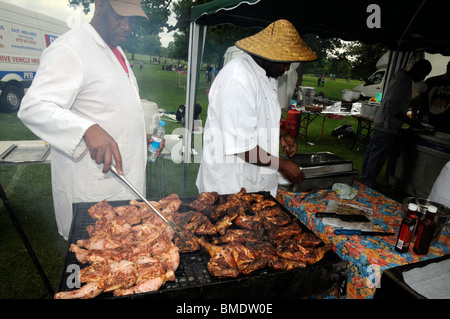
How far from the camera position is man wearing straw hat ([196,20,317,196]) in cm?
247

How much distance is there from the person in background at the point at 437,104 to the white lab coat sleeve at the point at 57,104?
23.0 feet

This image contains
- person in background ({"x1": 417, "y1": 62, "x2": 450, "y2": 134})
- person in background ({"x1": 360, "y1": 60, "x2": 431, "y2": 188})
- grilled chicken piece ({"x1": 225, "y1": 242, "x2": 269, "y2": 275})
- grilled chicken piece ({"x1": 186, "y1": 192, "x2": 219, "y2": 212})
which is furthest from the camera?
person in background ({"x1": 417, "y1": 62, "x2": 450, "y2": 134})

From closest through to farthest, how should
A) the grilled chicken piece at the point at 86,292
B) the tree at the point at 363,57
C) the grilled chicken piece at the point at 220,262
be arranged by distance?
1. the grilled chicken piece at the point at 86,292
2. the grilled chicken piece at the point at 220,262
3. the tree at the point at 363,57

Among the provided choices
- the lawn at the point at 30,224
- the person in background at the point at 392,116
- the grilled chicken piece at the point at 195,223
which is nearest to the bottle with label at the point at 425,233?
the grilled chicken piece at the point at 195,223

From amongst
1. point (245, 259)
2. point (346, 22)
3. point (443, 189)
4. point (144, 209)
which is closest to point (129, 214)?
point (144, 209)

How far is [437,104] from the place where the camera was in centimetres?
640

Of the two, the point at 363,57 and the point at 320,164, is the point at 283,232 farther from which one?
the point at 363,57

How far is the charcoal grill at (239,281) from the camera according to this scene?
1451 millimetres

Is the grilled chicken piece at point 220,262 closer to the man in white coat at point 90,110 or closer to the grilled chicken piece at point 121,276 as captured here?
the grilled chicken piece at point 121,276

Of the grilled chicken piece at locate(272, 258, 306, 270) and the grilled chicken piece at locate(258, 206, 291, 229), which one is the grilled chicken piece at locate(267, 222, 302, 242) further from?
the grilled chicken piece at locate(272, 258, 306, 270)

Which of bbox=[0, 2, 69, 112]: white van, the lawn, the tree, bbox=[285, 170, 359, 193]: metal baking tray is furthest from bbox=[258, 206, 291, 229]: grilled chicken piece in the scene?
the tree

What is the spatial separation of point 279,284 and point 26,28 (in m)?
13.7
